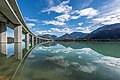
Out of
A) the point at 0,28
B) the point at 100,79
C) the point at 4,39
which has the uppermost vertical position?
the point at 0,28

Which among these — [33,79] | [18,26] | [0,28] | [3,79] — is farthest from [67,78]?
[18,26]

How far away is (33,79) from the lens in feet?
24.6

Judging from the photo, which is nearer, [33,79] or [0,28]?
[33,79]

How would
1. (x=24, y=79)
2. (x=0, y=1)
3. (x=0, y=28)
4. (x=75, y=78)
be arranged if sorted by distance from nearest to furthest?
1. (x=24, y=79)
2. (x=75, y=78)
3. (x=0, y=1)
4. (x=0, y=28)

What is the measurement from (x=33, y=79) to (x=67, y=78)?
6.27ft

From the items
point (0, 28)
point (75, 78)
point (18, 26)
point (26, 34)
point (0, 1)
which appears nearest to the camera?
point (75, 78)

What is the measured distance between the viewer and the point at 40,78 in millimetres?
7754

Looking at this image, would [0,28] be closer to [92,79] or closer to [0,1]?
[0,1]

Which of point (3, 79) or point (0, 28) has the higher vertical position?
point (0, 28)

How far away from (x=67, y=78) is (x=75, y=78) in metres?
0.46

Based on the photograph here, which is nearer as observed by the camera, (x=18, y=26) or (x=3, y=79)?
(x=3, y=79)

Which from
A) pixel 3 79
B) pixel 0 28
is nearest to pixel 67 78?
pixel 3 79

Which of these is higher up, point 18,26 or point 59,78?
point 18,26

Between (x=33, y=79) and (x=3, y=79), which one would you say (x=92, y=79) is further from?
(x=3, y=79)
